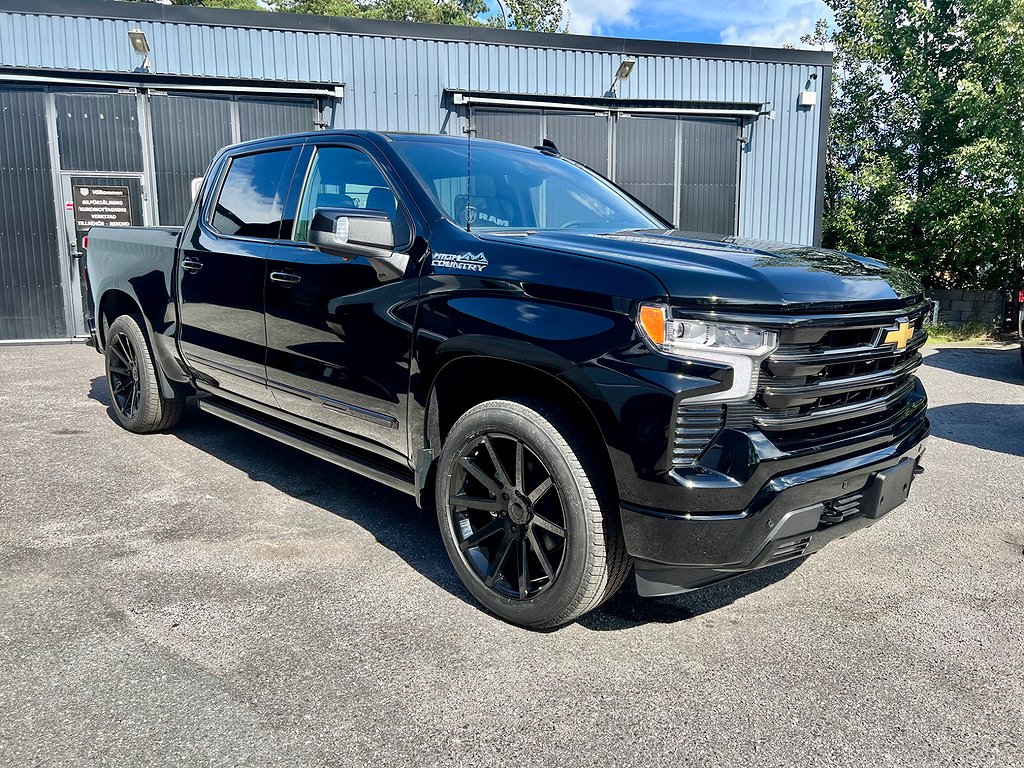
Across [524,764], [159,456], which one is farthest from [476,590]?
[159,456]

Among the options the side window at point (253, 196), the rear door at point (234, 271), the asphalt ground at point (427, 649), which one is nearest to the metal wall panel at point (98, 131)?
the rear door at point (234, 271)

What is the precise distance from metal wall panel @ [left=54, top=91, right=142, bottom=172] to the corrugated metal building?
2cm

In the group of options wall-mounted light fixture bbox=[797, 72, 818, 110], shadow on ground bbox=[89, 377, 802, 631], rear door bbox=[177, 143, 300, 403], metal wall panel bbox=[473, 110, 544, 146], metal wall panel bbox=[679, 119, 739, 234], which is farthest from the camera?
wall-mounted light fixture bbox=[797, 72, 818, 110]

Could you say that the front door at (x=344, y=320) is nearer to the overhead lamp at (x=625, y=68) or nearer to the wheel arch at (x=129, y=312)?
the wheel arch at (x=129, y=312)

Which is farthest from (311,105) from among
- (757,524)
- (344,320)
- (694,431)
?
(757,524)

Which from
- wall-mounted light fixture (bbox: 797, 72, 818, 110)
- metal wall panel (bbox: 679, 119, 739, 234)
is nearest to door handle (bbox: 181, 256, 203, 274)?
metal wall panel (bbox: 679, 119, 739, 234)

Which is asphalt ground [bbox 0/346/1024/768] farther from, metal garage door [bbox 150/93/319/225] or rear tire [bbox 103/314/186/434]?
metal garage door [bbox 150/93/319/225]

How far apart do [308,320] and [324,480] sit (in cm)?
136

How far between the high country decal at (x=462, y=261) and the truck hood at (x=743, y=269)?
136 mm

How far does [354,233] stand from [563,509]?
1.41 meters

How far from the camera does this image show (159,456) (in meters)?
5.24

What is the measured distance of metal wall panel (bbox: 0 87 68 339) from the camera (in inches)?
436

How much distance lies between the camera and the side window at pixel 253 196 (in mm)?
4211

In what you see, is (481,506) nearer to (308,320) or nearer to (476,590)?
(476,590)
